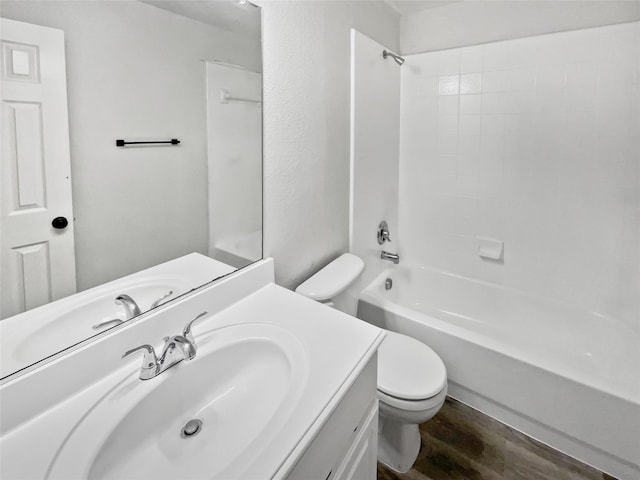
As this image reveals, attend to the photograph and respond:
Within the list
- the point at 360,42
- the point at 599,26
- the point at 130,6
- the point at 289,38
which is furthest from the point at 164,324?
the point at 599,26

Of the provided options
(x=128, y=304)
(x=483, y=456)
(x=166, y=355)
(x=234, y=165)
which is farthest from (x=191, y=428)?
(x=483, y=456)

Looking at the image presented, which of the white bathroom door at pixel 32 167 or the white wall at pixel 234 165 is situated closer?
the white bathroom door at pixel 32 167

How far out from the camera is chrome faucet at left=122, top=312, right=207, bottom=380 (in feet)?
2.81

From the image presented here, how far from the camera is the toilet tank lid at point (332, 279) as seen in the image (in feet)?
4.99

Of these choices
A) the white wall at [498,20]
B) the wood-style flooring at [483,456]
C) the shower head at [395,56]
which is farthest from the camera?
the shower head at [395,56]

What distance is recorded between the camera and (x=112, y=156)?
88 cm

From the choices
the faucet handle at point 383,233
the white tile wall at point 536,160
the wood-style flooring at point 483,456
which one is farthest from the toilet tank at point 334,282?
the white tile wall at point 536,160

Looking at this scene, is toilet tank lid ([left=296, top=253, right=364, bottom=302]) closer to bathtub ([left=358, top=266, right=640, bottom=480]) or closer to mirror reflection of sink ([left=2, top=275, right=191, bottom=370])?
bathtub ([left=358, top=266, right=640, bottom=480])

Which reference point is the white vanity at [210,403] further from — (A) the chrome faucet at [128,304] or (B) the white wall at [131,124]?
(B) the white wall at [131,124]

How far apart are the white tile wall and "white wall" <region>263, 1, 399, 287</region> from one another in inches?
30.8

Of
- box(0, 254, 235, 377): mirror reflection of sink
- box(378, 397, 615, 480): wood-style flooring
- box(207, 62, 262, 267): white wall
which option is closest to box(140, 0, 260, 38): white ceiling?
box(207, 62, 262, 267): white wall

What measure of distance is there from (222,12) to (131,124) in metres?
0.54

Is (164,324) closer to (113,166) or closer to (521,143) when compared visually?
(113,166)

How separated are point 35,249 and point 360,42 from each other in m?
1.76
